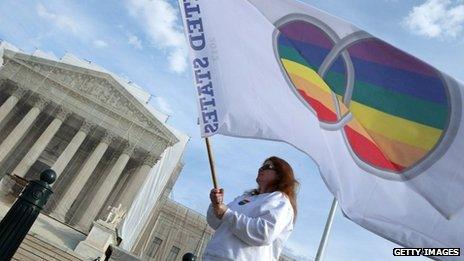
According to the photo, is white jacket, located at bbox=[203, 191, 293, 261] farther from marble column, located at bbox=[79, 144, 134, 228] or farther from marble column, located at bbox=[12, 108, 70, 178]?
marble column, located at bbox=[12, 108, 70, 178]

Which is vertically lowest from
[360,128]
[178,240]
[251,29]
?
[360,128]

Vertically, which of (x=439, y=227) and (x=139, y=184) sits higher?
(x=139, y=184)

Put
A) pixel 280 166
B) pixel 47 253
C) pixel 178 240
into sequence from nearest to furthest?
pixel 280 166
pixel 47 253
pixel 178 240

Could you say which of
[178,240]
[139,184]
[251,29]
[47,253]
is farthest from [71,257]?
[178,240]

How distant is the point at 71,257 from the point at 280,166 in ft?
61.7

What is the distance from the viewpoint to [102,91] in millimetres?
37594

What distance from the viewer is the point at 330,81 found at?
14.8ft

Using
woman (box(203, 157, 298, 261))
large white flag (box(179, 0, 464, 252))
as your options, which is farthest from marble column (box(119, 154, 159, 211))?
woman (box(203, 157, 298, 261))

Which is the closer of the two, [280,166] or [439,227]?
[280,166]

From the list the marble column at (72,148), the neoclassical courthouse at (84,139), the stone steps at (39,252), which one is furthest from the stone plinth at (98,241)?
the marble column at (72,148)

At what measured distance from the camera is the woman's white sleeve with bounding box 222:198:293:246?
8.89 feet

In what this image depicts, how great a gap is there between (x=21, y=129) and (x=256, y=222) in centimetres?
3440

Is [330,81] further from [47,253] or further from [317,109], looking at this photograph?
[47,253]

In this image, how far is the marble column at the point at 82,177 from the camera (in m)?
30.8
